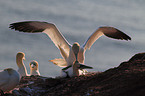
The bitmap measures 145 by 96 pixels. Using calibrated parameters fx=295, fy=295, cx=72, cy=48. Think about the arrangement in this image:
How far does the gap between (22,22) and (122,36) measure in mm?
4674

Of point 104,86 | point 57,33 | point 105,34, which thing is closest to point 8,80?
point 104,86

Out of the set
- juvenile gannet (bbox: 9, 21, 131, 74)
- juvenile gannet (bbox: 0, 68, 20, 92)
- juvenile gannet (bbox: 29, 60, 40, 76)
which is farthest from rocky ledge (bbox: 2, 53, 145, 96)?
juvenile gannet (bbox: 29, 60, 40, 76)

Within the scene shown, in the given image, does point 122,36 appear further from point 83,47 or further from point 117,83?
point 117,83

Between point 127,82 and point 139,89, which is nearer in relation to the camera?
point 139,89

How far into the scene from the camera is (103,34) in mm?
13883

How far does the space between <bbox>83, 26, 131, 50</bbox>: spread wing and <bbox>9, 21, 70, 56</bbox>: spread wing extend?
0.95m

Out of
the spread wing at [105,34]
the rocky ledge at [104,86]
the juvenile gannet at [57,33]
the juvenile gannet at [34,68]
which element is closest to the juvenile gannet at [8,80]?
the rocky ledge at [104,86]

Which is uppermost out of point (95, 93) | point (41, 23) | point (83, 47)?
point (41, 23)

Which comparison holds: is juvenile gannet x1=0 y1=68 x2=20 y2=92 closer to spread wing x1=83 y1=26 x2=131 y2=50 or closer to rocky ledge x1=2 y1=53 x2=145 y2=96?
rocky ledge x1=2 y1=53 x2=145 y2=96

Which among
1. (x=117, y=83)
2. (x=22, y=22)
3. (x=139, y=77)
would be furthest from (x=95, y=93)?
(x=22, y=22)

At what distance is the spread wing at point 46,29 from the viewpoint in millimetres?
12815

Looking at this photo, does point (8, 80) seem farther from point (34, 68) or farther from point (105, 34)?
point (34, 68)

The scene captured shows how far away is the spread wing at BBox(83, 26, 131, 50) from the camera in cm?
1323

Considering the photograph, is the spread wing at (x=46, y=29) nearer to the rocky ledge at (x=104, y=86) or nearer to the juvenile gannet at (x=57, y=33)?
the juvenile gannet at (x=57, y=33)
